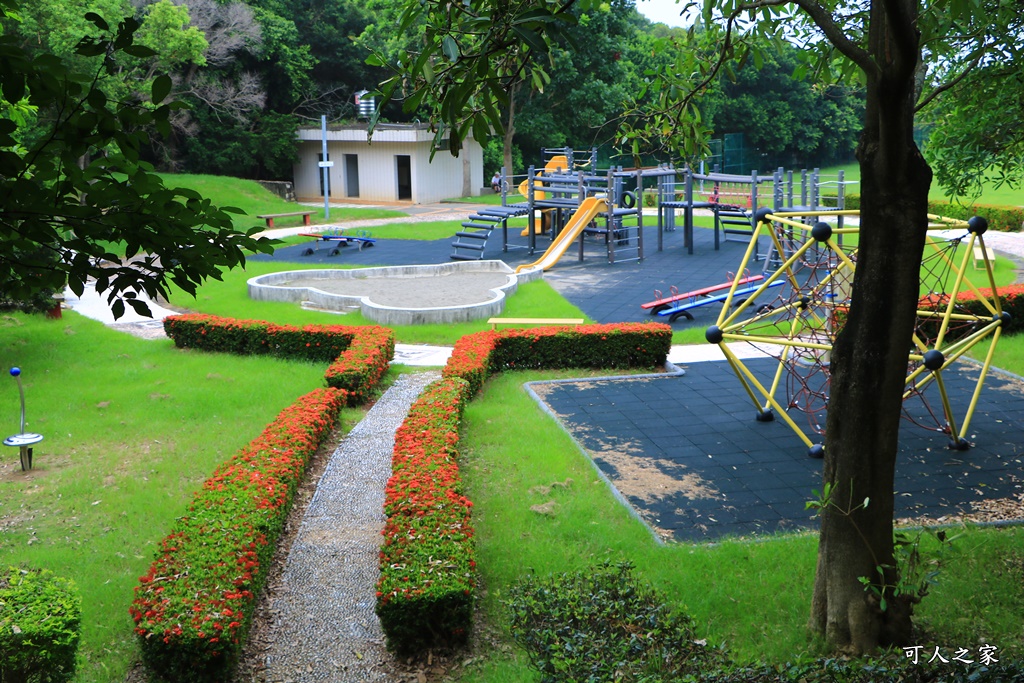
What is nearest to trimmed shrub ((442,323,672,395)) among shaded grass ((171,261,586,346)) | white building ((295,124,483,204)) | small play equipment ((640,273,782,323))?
shaded grass ((171,261,586,346))

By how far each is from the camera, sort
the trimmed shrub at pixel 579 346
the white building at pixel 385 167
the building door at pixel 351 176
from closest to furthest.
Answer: the trimmed shrub at pixel 579 346
the white building at pixel 385 167
the building door at pixel 351 176

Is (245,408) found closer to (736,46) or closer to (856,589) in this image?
(736,46)

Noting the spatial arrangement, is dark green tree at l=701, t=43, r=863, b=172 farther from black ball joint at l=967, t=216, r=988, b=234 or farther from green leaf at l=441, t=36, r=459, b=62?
green leaf at l=441, t=36, r=459, b=62

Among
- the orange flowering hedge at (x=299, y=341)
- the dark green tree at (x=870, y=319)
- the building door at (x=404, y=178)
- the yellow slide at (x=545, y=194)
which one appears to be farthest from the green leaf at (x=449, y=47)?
the building door at (x=404, y=178)

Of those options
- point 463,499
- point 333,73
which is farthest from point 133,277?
point 333,73

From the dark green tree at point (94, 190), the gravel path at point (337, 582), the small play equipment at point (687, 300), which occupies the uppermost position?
the dark green tree at point (94, 190)

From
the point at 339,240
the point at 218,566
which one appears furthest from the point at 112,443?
the point at 339,240

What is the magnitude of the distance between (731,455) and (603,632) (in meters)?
4.91

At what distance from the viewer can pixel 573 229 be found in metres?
23.5

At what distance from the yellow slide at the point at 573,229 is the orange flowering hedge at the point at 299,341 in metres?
9.07

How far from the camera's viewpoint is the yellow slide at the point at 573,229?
74.3ft

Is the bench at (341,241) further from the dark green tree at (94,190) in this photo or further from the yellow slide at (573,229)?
the dark green tree at (94,190)

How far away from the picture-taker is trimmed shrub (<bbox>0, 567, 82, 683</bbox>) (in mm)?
5172

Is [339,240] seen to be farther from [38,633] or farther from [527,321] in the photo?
[38,633]
